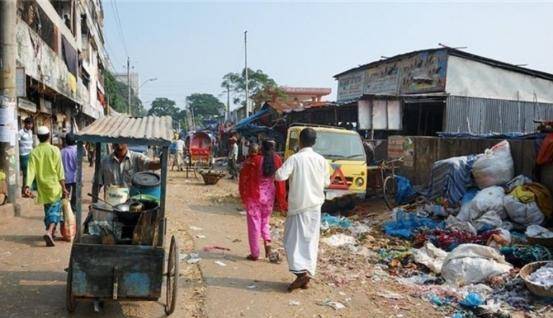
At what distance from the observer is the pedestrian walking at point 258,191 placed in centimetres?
711

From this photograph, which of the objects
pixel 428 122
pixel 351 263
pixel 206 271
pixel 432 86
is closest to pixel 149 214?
pixel 206 271

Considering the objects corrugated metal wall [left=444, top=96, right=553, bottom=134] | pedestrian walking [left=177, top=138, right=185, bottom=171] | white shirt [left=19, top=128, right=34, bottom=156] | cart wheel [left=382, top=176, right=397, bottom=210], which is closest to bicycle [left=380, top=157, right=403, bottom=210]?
cart wheel [left=382, top=176, right=397, bottom=210]

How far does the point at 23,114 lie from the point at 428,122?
13.5m

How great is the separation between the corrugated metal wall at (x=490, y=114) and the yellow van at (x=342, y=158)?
5201 mm

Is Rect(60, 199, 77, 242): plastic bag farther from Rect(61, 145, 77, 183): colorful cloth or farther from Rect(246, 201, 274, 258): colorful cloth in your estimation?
Rect(246, 201, 274, 258): colorful cloth

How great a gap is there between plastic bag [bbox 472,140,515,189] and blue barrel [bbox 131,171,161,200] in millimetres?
6255

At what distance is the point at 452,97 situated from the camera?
1586 cm

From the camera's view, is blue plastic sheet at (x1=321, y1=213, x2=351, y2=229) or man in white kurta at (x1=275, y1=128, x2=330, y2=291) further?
blue plastic sheet at (x1=321, y1=213, x2=351, y2=229)

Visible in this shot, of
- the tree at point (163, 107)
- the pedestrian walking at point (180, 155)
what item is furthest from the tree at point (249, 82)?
the tree at point (163, 107)

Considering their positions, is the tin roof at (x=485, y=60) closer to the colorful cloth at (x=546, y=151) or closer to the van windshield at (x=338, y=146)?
the van windshield at (x=338, y=146)

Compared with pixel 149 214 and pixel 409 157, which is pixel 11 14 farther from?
pixel 409 157

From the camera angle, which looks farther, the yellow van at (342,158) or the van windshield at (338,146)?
the van windshield at (338,146)

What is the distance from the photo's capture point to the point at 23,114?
636 inches

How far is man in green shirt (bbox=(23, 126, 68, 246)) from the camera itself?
23.5ft
